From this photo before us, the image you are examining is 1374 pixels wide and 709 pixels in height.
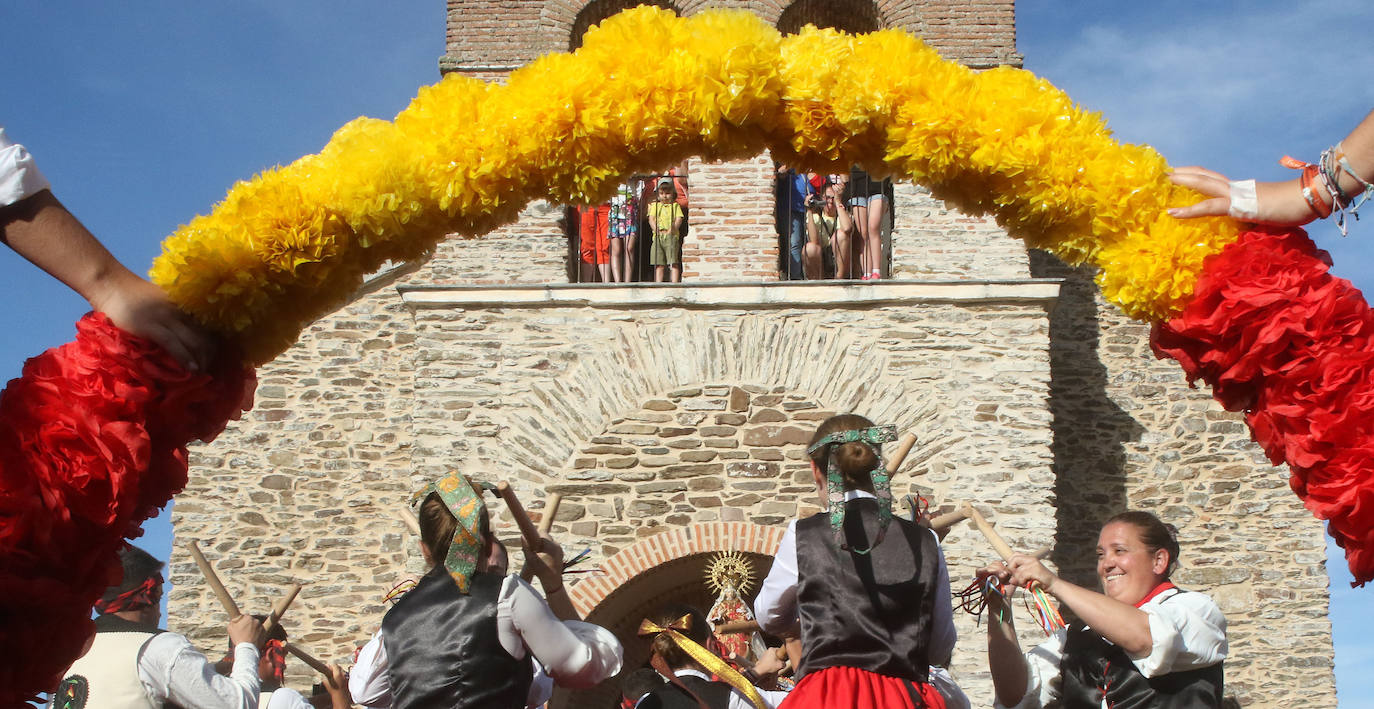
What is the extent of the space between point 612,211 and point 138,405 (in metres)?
8.80

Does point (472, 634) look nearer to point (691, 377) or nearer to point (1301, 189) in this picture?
point (1301, 189)

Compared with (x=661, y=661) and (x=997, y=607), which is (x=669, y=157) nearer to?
(x=997, y=607)

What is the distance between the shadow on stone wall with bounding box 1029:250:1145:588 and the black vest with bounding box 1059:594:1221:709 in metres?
6.77

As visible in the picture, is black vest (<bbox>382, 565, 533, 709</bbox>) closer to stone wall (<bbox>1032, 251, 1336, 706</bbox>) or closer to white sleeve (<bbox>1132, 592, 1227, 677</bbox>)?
white sleeve (<bbox>1132, 592, 1227, 677</bbox>)

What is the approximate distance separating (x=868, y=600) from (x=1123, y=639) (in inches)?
33.1

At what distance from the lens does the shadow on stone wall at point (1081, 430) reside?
36.9 ft

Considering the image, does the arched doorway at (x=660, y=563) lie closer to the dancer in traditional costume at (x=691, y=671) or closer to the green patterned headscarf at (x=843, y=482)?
the dancer in traditional costume at (x=691, y=671)

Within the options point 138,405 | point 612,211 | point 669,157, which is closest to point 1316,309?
point 669,157

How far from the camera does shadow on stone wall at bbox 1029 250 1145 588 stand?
1126 centimetres

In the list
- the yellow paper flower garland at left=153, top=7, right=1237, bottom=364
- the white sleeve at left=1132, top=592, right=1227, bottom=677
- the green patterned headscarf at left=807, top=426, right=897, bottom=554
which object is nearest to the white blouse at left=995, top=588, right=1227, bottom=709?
the white sleeve at left=1132, top=592, right=1227, bottom=677

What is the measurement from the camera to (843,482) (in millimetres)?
4020

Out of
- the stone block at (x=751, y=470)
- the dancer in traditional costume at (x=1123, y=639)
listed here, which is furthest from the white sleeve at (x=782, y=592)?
the stone block at (x=751, y=470)

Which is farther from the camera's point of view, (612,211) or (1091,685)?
(612,211)

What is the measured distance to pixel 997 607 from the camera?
173 inches
